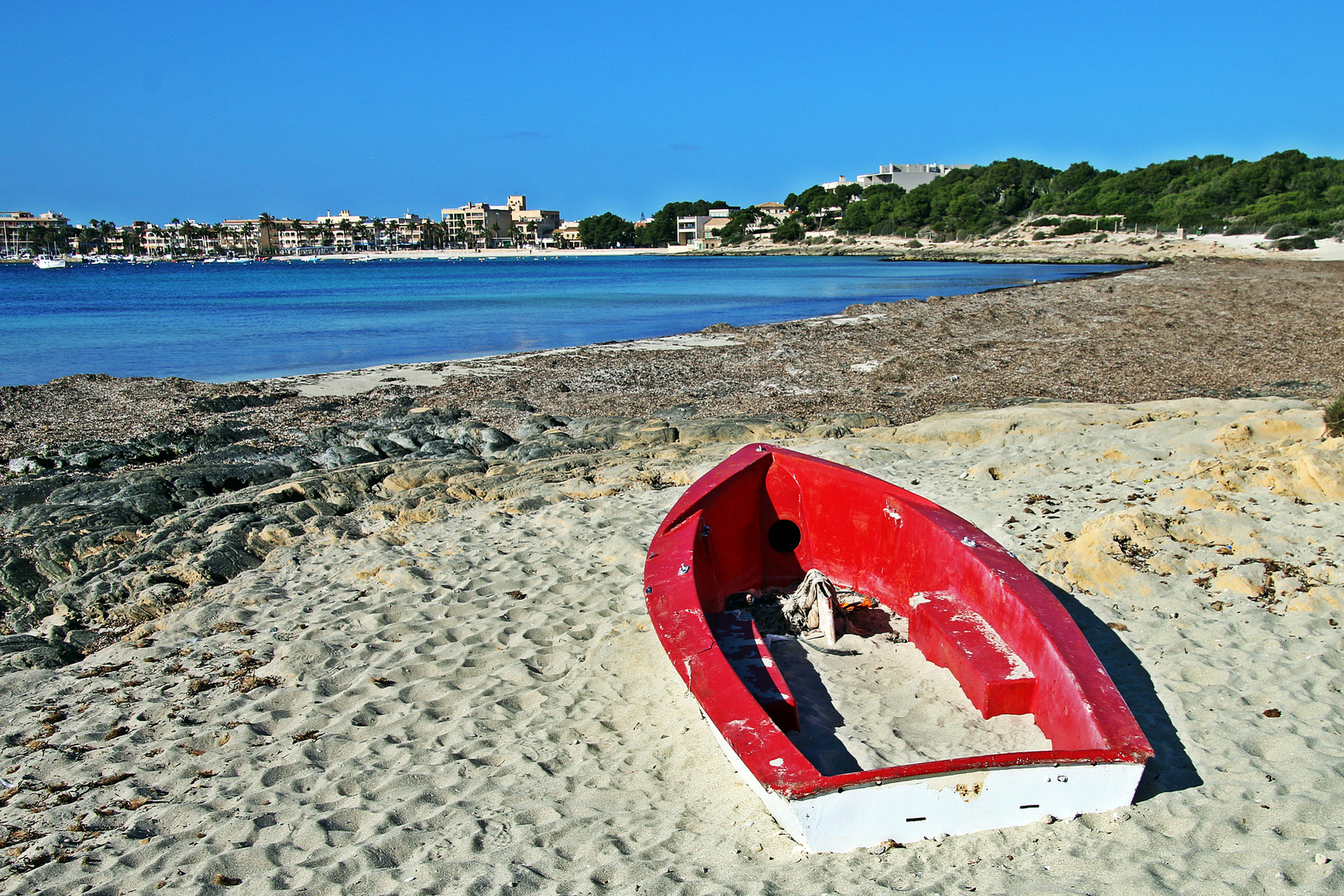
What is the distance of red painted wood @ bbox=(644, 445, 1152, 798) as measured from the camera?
2881 millimetres

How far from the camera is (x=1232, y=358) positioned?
45.4ft

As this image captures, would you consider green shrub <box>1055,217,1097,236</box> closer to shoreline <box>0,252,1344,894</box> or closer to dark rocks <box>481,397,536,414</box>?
shoreline <box>0,252,1344,894</box>

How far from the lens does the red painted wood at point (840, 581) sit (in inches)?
113

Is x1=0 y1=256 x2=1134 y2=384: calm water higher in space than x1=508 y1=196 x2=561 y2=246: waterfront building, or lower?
lower

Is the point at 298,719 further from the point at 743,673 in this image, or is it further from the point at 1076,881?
the point at 1076,881

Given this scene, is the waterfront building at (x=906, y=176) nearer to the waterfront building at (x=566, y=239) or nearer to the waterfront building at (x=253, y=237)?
the waterfront building at (x=566, y=239)

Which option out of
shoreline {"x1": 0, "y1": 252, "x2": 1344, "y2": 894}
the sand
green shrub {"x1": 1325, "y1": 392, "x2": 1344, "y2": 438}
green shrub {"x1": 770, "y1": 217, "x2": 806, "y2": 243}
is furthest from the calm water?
green shrub {"x1": 770, "y1": 217, "x2": 806, "y2": 243}

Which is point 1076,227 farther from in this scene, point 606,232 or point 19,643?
point 606,232

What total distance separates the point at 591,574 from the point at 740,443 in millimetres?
3693

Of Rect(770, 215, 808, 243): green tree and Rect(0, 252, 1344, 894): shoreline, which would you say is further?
Rect(770, 215, 808, 243): green tree

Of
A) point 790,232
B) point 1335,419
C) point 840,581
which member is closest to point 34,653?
point 840,581

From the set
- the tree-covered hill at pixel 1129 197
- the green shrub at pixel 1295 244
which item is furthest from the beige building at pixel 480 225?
the green shrub at pixel 1295 244

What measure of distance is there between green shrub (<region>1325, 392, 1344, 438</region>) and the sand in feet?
1.72

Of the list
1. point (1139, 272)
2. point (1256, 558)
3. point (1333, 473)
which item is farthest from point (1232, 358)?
point (1139, 272)
